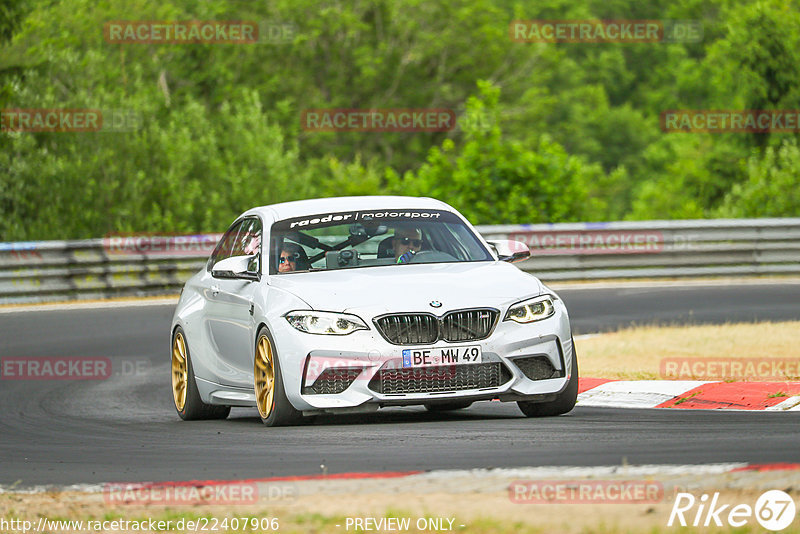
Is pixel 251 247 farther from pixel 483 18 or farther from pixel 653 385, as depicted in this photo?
pixel 483 18

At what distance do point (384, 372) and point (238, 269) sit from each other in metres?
1.57

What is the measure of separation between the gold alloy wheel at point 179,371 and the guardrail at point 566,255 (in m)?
10.8

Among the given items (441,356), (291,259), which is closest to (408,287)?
(441,356)

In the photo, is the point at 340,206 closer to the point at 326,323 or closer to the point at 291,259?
the point at 291,259

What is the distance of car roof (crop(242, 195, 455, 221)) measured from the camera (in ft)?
34.5

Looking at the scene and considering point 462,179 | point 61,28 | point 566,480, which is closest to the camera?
Result: point 566,480

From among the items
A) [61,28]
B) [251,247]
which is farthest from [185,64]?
[251,247]

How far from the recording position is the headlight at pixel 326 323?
29.5ft

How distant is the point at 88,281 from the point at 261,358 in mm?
13221

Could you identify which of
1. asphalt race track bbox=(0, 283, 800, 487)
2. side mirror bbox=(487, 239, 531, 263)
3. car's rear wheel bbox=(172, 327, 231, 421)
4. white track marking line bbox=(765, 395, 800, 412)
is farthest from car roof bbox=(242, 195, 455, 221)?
white track marking line bbox=(765, 395, 800, 412)

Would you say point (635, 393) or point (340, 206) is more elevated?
point (340, 206)

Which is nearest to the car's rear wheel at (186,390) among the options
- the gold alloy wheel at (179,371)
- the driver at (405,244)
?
the gold alloy wheel at (179,371)

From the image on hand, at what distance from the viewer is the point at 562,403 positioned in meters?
9.52

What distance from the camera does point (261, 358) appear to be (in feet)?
31.4
